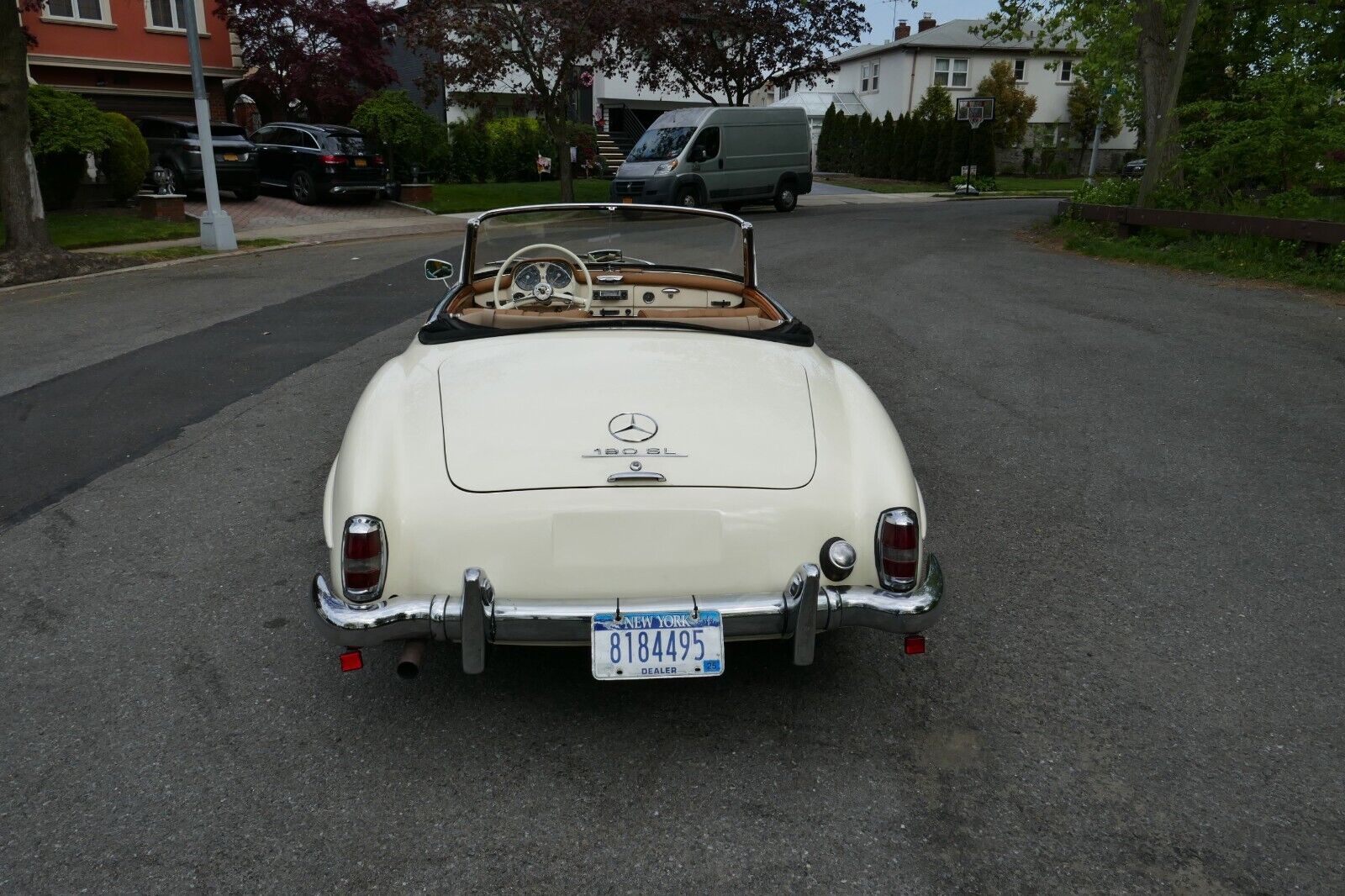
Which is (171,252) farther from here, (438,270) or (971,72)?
(971,72)

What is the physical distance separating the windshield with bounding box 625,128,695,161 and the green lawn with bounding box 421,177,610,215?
2.49m

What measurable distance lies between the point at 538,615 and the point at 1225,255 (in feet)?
41.5

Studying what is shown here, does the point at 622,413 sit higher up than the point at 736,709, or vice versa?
the point at 622,413

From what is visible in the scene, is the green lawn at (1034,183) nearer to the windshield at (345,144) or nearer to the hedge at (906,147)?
the hedge at (906,147)

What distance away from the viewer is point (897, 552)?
282cm

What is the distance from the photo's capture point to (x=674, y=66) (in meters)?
28.3

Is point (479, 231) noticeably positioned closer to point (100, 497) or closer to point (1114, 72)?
point (100, 497)

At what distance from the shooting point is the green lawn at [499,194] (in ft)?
74.9

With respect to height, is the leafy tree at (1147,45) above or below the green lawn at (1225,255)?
above

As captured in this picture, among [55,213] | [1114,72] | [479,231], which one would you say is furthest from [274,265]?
[1114,72]

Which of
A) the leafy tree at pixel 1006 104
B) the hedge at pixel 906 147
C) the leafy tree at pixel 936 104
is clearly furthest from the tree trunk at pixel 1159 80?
the leafy tree at pixel 1006 104

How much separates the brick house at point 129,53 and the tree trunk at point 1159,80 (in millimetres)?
21221

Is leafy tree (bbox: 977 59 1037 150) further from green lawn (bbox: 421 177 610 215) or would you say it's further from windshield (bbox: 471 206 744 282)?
windshield (bbox: 471 206 744 282)

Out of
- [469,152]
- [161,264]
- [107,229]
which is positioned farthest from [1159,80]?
[469,152]
